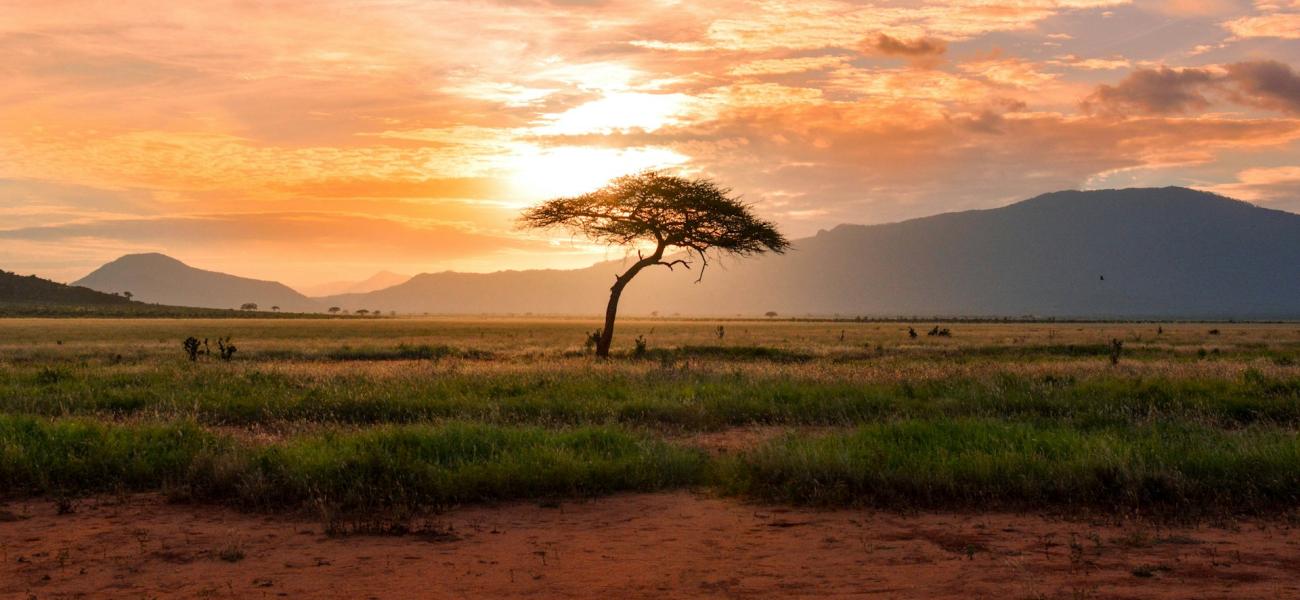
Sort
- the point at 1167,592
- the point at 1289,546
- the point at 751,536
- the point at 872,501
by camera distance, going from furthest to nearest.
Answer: the point at 872,501, the point at 751,536, the point at 1289,546, the point at 1167,592

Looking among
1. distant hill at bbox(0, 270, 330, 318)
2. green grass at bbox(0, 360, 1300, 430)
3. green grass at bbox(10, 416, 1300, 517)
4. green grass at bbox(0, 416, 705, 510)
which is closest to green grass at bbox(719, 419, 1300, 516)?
green grass at bbox(10, 416, 1300, 517)

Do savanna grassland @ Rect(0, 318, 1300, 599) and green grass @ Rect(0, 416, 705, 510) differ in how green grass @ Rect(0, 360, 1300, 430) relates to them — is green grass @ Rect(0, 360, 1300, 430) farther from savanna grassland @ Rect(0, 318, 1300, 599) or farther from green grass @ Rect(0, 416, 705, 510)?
green grass @ Rect(0, 416, 705, 510)

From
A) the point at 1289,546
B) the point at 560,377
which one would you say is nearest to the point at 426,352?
the point at 560,377

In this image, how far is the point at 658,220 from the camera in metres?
37.2

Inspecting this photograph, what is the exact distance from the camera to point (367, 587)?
7.71 m

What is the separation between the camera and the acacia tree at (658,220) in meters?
36.7

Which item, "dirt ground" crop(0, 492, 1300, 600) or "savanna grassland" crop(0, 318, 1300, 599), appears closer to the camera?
"dirt ground" crop(0, 492, 1300, 600)

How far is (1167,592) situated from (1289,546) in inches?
98.3

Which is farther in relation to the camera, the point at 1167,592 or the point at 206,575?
the point at 206,575

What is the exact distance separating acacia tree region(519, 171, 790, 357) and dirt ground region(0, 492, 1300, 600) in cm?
2533

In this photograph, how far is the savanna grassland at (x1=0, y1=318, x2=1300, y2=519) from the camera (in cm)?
1093

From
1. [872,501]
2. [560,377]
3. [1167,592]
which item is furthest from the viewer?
[560,377]

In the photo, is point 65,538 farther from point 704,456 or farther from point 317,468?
point 704,456

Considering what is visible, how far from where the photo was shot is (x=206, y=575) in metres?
8.15
